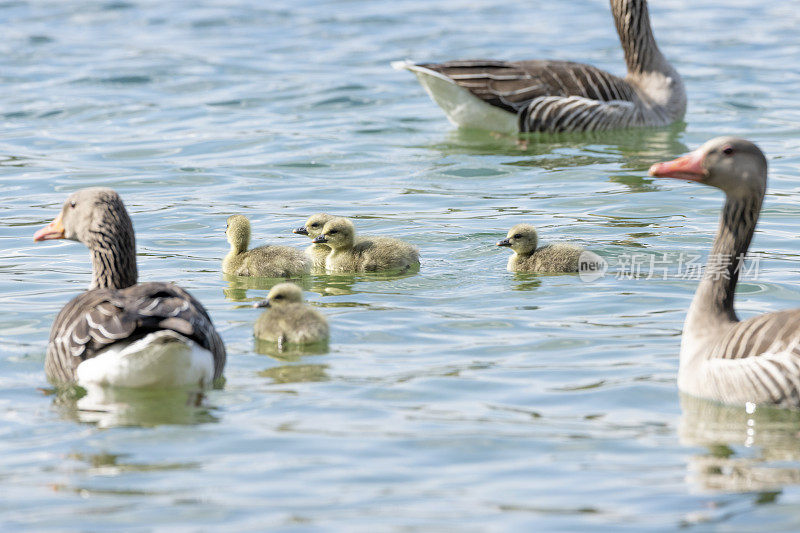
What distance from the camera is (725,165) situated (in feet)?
24.4

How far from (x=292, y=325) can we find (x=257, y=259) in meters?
1.98

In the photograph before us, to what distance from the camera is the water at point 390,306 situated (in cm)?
604

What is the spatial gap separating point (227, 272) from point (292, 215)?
2226mm

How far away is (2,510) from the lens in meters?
5.94

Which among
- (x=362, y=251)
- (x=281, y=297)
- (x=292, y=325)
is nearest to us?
(x=292, y=325)

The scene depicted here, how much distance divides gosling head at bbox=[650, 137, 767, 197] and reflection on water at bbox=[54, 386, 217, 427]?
305 cm

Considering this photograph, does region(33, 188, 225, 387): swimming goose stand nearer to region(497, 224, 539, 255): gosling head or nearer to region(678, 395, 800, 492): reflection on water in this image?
region(678, 395, 800, 492): reflection on water

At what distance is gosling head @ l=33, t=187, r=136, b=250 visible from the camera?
8.09 metres

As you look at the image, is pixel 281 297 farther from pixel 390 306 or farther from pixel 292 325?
pixel 390 306

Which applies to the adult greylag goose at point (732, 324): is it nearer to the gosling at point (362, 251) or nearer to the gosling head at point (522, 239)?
the gosling head at point (522, 239)

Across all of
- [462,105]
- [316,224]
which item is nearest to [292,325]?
[316,224]

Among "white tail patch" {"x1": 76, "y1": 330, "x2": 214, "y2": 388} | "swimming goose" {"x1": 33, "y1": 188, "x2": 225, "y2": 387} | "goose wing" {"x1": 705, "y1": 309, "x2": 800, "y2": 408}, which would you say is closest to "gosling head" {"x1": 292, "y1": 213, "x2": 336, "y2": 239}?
"swimming goose" {"x1": 33, "y1": 188, "x2": 225, "y2": 387}

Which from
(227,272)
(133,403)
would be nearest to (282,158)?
(227,272)

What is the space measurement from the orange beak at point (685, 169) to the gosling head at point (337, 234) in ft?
11.6
